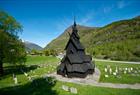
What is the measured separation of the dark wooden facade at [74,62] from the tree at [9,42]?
36.8 feet

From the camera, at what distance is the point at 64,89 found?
1004 inches

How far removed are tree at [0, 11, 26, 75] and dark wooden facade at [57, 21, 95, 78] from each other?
441 inches

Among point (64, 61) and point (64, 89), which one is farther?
point (64, 61)

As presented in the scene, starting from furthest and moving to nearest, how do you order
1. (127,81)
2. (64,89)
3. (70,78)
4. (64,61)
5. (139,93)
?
(64,61) < (70,78) < (127,81) < (64,89) < (139,93)

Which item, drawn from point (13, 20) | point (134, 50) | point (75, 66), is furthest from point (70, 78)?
point (134, 50)

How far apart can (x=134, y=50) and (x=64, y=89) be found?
7696 cm

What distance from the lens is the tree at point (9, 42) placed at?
3787cm

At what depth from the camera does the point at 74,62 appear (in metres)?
38.0

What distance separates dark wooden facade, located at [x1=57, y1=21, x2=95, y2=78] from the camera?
3697 centimetres

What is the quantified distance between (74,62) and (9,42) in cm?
1690

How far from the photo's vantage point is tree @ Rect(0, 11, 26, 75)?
37872 millimetres

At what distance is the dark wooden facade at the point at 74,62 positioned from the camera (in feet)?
121

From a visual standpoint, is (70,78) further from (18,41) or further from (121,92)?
(18,41)

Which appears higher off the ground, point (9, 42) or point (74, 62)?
point (9, 42)
